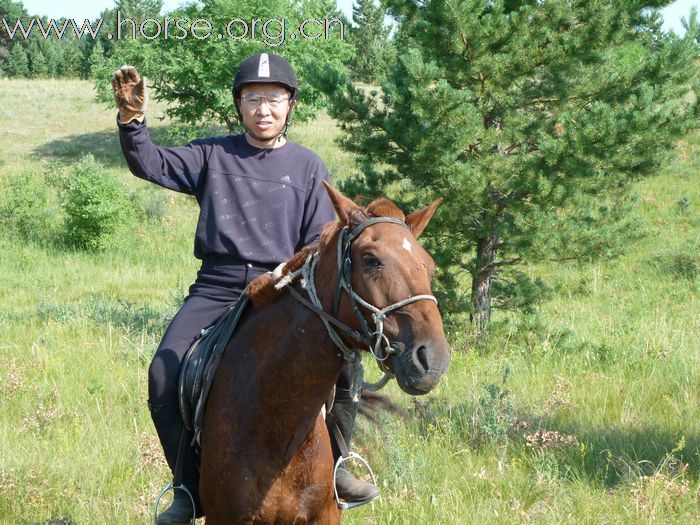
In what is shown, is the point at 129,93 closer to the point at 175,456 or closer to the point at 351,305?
the point at 351,305

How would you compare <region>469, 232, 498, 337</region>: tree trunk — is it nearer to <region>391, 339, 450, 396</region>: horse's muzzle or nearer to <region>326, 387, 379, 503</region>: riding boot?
<region>326, 387, 379, 503</region>: riding boot

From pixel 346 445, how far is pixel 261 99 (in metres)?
1.89

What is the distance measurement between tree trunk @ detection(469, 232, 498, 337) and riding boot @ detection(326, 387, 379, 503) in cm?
521

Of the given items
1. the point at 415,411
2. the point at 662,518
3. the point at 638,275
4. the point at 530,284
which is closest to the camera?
the point at 662,518

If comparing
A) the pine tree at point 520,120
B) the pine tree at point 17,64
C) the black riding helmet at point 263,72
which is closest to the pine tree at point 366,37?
the pine tree at point 17,64

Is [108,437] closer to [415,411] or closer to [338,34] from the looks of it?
[415,411]

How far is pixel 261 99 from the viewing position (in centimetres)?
369

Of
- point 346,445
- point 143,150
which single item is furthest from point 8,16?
point 346,445

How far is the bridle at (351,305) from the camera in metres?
2.47

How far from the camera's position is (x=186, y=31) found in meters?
27.1

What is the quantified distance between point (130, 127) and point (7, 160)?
89.5ft

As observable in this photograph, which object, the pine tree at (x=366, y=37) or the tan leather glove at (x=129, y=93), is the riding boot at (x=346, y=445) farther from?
the pine tree at (x=366, y=37)

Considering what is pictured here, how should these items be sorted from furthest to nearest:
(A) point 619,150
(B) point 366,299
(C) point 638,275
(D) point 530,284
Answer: (C) point 638,275 < (D) point 530,284 < (A) point 619,150 < (B) point 366,299

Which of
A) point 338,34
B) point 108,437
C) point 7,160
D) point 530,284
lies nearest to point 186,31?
point 338,34
